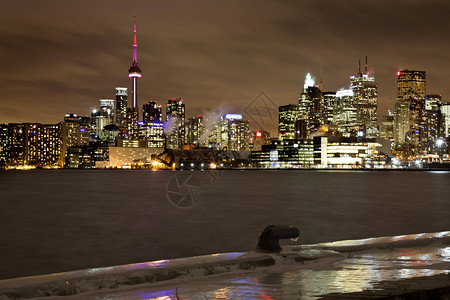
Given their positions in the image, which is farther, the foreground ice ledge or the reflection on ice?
the foreground ice ledge

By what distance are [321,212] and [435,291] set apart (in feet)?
115

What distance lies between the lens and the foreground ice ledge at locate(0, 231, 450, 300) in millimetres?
8094

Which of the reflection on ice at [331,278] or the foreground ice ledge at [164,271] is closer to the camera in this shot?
the reflection on ice at [331,278]

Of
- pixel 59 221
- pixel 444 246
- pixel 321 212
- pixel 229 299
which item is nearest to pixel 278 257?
pixel 229 299

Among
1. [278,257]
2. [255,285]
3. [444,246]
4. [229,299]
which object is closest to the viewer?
[229,299]

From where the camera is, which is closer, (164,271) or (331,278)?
(331,278)

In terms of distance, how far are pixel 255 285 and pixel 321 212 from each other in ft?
111

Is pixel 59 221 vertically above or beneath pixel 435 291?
beneath

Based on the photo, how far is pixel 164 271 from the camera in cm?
892

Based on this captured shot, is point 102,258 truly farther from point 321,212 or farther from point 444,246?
point 321,212

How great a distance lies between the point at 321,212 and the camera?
40875 mm

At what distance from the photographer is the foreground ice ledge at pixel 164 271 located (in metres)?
8.09

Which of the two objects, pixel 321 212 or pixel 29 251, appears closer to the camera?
pixel 29 251

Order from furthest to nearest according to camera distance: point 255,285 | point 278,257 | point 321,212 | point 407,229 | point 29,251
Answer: point 321,212 → point 407,229 → point 29,251 → point 278,257 → point 255,285
